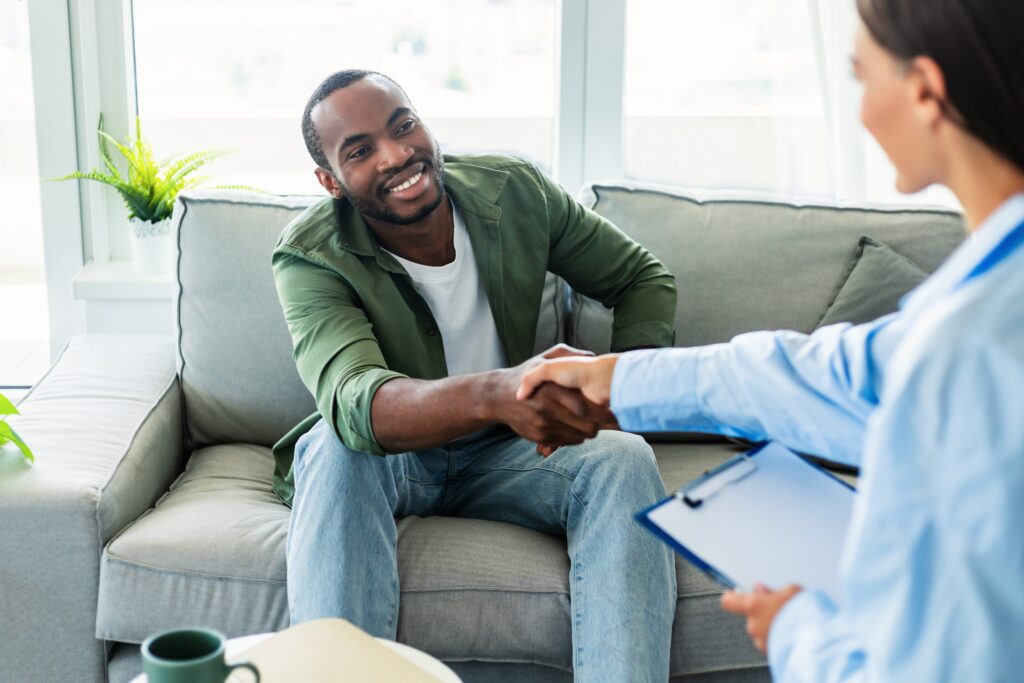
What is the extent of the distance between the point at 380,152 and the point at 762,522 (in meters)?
1.09

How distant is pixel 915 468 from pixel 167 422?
1.66m

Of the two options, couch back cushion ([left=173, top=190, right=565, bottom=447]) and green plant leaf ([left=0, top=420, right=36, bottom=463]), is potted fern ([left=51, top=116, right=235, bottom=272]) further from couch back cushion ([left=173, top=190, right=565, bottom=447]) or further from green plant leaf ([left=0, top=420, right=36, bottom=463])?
green plant leaf ([left=0, top=420, right=36, bottom=463])

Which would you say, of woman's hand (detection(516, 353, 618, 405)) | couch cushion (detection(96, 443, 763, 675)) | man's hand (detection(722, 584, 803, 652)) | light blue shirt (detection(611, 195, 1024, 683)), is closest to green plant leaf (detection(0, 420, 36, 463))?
couch cushion (detection(96, 443, 763, 675))

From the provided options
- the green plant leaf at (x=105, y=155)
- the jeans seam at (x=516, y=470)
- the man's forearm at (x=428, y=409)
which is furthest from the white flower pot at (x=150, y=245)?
the man's forearm at (x=428, y=409)

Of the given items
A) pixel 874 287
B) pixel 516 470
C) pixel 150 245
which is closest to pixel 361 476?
pixel 516 470

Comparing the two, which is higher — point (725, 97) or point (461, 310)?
point (725, 97)

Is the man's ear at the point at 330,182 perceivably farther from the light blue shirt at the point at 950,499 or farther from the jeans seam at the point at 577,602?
the light blue shirt at the point at 950,499

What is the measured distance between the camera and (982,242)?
82 cm

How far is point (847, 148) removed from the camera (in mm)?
2637

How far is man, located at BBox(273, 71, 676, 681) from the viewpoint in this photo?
63.4 inches

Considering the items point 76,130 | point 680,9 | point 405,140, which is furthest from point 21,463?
point 680,9

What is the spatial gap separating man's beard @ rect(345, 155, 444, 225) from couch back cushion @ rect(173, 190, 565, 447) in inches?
11.6

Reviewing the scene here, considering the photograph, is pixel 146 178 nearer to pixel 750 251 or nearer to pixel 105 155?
pixel 105 155

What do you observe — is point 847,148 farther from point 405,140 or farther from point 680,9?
point 405,140
